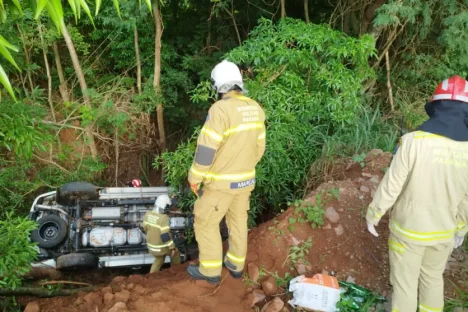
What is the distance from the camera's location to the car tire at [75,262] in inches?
177

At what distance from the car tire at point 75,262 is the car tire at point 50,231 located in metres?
0.29

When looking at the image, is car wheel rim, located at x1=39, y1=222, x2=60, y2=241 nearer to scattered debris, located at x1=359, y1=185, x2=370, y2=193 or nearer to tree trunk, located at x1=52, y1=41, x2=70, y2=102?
tree trunk, located at x1=52, y1=41, x2=70, y2=102

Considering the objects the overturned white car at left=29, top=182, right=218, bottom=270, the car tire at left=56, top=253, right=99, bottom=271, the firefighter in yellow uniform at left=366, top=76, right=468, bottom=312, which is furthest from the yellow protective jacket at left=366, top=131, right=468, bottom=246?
the car tire at left=56, top=253, right=99, bottom=271

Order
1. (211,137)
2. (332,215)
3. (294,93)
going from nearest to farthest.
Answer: (211,137) → (332,215) → (294,93)

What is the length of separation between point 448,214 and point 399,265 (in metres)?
0.50

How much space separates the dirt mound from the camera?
311 centimetres

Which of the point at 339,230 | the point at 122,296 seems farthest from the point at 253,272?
the point at 122,296

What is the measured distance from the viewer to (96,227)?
16.6 feet

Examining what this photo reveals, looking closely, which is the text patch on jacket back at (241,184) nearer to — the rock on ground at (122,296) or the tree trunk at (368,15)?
the rock on ground at (122,296)

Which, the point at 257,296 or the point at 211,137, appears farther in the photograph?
the point at 257,296

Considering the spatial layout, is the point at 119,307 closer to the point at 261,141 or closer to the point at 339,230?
the point at 261,141

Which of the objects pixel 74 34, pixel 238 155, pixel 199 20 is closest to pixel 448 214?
pixel 238 155

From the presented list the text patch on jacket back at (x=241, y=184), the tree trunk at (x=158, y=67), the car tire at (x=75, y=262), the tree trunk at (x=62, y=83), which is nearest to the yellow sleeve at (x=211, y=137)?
the text patch on jacket back at (x=241, y=184)

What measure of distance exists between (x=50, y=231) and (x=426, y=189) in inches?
174
